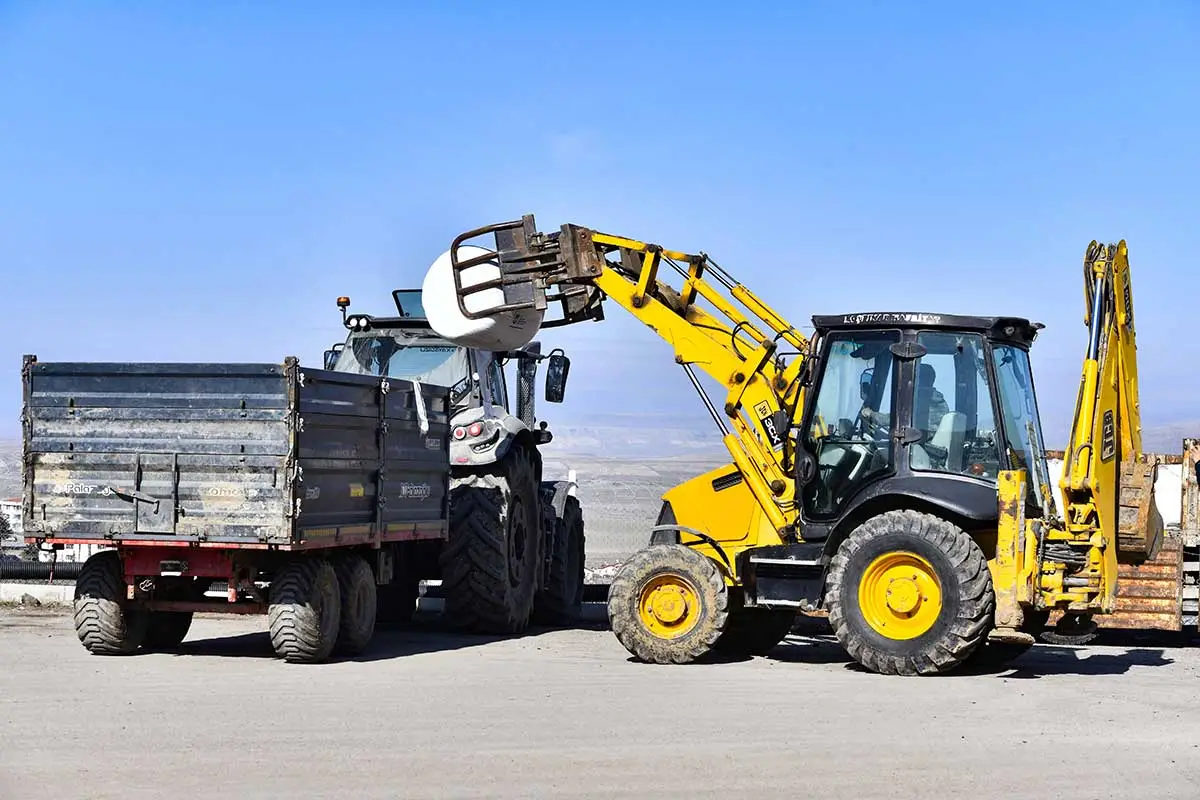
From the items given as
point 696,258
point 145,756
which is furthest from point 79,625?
point 696,258

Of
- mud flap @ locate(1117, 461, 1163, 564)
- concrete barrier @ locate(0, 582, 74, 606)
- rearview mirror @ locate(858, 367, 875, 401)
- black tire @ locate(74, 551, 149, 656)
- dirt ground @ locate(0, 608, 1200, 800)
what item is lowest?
concrete barrier @ locate(0, 582, 74, 606)

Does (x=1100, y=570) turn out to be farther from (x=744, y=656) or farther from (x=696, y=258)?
(x=696, y=258)

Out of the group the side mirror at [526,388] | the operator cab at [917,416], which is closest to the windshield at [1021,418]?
the operator cab at [917,416]

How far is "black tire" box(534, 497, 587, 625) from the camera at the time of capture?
16.5m

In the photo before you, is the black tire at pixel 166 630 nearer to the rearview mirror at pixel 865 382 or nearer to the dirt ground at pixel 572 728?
the dirt ground at pixel 572 728

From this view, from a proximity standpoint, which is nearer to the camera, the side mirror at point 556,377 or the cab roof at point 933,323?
the cab roof at point 933,323

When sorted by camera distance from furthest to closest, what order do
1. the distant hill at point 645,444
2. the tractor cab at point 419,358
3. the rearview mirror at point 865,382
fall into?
1. the distant hill at point 645,444
2. the tractor cab at point 419,358
3. the rearview mirror at point 865,382

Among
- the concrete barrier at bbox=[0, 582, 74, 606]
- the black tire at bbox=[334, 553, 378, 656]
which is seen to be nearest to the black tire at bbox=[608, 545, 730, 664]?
the black tire at bbox=[334, 553, 378, 656]

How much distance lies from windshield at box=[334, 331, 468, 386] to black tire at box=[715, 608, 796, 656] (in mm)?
3826

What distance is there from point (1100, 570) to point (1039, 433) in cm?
131

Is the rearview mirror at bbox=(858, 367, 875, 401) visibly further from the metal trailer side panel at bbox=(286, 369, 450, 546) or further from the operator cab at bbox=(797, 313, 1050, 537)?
the metal trailer side panel at bbox=(286, 369, 450, 546)

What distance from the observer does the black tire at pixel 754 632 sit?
13.2 meters

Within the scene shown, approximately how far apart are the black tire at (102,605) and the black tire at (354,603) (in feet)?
5.25

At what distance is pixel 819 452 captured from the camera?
12195mm
